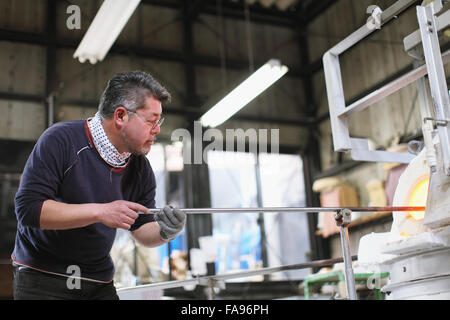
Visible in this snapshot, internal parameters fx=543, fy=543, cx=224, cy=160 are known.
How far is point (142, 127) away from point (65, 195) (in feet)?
1.18

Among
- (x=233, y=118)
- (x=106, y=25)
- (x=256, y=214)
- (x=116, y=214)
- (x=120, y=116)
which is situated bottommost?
(x=116, y=214)

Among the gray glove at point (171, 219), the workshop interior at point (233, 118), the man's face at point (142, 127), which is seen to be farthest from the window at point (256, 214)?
the gray glove at point (171, 219)

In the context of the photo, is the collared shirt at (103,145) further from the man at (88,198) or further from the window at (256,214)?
the window at (256,214)

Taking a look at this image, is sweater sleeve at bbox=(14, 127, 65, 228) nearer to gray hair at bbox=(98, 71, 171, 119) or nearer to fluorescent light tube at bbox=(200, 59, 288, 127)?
gray hair at bbox=(98, 71, 171, 119)

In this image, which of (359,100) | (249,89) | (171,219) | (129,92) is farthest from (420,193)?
(249,89)

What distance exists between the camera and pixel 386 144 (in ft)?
24.4

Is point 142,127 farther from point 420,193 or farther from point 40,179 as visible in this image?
point 420,193

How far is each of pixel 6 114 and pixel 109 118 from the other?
5358 mm

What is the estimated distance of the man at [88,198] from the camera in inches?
61.7

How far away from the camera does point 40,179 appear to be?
1588 millimetres

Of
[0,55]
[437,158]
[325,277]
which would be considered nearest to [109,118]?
[437,158]

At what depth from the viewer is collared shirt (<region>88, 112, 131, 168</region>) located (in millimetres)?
1810

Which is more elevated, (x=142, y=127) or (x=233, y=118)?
(x=233, y=118)

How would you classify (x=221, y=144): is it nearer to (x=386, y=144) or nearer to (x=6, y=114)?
(x=386, y=144)
